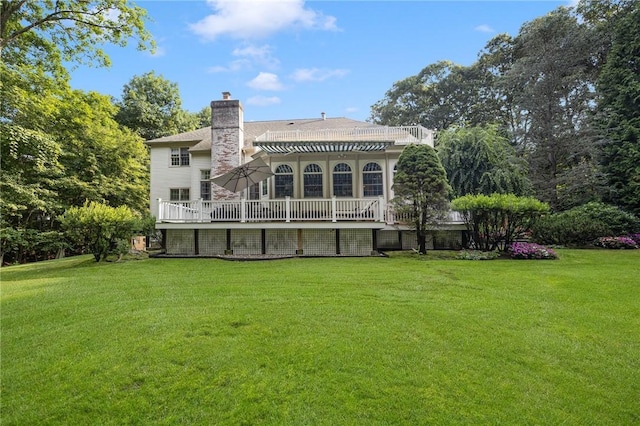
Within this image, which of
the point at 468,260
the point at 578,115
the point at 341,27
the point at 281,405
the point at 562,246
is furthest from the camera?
the point at 578,115

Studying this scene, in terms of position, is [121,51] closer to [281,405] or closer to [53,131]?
[53,131]

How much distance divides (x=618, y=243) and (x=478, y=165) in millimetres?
5935

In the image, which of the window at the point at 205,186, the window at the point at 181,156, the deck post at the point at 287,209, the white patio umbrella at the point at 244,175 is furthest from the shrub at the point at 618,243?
the window at the point at 181,156

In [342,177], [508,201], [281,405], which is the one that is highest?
[342,177]

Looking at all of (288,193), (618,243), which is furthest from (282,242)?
(618,243)

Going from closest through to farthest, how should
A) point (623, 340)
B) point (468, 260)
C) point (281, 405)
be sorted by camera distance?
1. point (281, 405)
2. point (623, 340)
3. point (468, 260)

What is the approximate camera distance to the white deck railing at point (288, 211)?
11316 millimetres

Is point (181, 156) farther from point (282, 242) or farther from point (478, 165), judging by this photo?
point (478, 165)

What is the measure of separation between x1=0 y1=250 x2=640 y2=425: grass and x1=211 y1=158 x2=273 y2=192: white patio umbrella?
19.1ft

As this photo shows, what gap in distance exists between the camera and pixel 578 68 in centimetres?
2030

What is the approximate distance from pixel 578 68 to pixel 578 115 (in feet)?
9.44

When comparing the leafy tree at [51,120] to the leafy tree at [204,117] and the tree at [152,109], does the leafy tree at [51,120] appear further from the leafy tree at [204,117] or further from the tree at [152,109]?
the leafy tree at [204,117]

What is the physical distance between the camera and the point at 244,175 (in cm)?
1205

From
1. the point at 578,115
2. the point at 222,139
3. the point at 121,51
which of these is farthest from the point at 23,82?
the point at 578,115
